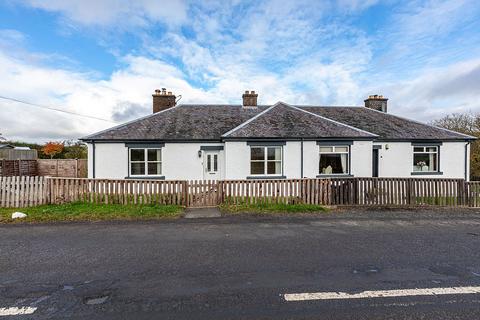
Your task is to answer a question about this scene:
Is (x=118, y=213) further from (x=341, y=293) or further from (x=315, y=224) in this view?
(x=341, y=293)

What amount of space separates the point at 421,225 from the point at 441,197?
13.8 ft

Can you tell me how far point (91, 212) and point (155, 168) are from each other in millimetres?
6617

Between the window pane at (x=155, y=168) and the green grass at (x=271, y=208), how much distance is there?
6460 millimetres

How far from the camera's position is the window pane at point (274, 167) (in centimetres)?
1502

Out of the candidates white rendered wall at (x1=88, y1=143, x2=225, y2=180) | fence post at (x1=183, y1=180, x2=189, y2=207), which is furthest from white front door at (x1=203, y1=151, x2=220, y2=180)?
fence post at (x1=183, y1=180, x2=189, y2=207)

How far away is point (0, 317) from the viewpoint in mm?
3465

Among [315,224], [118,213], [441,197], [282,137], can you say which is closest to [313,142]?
[282,137]

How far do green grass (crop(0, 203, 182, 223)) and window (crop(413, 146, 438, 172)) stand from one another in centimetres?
1454

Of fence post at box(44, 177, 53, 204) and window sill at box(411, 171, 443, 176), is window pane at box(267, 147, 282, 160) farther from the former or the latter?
fence post at box(44, 177, 53, 204)

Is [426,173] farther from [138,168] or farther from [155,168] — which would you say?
[138,168]

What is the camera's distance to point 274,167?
15078mm

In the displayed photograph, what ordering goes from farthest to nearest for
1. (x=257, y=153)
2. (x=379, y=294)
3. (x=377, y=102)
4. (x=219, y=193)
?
(x=377, y=102) < (x=257, y=153) < (x=219, y=193) < (x=379, y=294)

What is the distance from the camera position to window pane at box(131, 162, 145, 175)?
620 inches

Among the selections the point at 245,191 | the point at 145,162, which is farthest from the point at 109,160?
the point at 245,191
